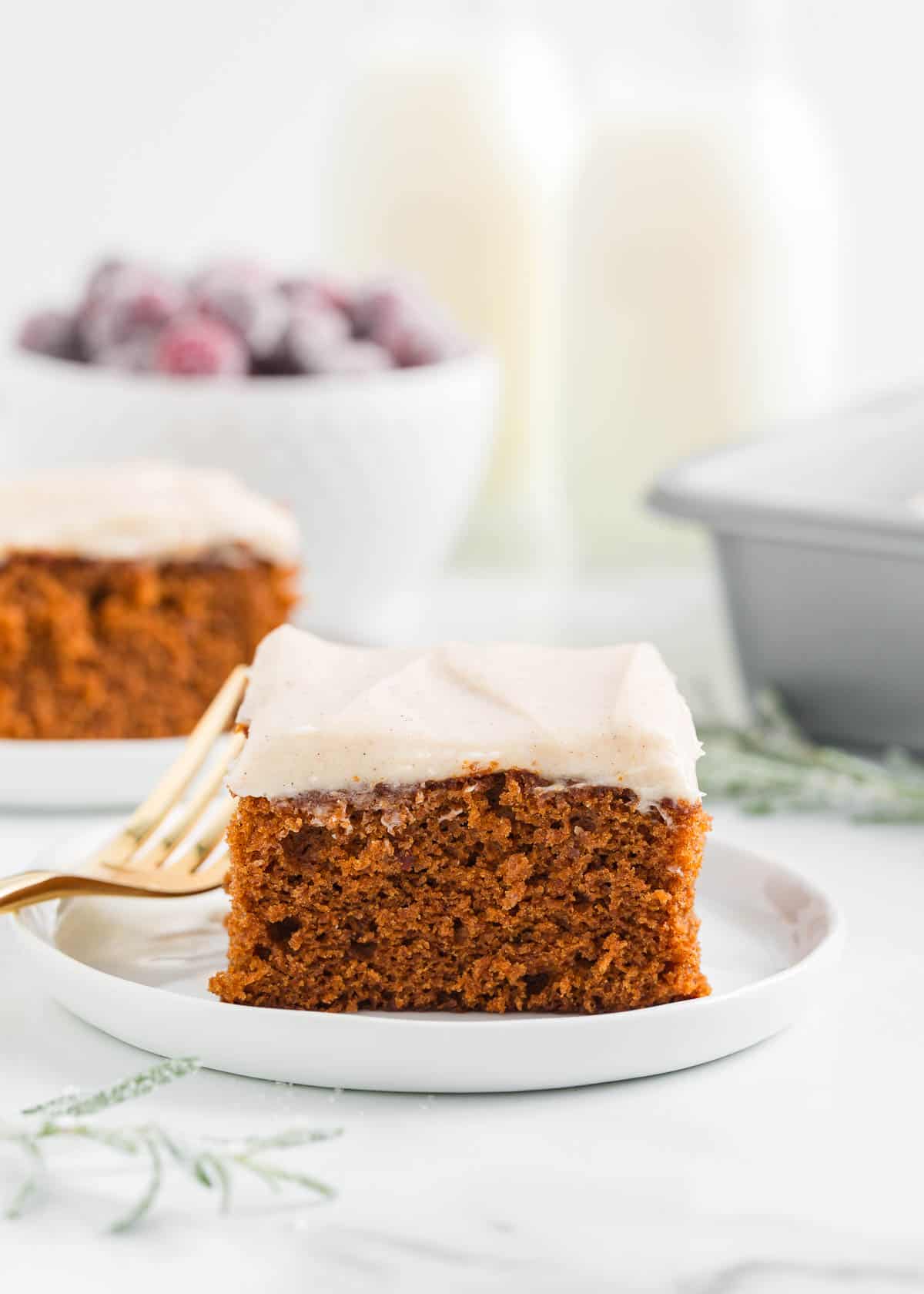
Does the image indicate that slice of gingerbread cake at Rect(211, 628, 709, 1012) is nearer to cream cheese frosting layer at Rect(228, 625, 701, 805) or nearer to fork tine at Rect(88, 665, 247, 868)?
cream cheese frosting layer at Rect(228, 625, 701, 805)

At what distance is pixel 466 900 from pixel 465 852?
0.04 meters

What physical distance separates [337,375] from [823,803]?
3.15ft

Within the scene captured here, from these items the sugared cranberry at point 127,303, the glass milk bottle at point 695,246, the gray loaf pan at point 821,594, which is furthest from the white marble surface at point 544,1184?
the glass milk bottle at point 695,246

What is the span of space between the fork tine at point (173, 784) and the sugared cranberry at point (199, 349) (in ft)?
2.50

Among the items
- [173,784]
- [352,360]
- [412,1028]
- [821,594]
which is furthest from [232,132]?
[412,1028]

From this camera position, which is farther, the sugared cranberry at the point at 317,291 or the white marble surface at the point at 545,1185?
the sugared cranberry at the point at 317,291

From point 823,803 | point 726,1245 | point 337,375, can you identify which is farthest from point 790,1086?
point 337,375

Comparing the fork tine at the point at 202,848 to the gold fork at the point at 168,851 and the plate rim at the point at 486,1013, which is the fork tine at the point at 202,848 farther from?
the plate rim at the point at 486,1013

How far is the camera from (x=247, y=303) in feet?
8.14

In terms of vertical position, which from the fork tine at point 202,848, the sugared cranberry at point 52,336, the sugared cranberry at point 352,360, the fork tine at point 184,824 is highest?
the sugared cranberry at point 52,336

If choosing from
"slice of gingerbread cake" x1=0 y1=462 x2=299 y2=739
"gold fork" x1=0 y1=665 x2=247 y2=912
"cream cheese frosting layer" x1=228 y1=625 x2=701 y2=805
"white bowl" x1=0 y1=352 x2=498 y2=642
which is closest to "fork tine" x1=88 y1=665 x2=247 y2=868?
"gold fork" x1=0 y1=665 x2=247 y2=912

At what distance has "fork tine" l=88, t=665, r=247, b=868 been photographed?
1553mm

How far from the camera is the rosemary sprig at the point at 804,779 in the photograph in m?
1.92

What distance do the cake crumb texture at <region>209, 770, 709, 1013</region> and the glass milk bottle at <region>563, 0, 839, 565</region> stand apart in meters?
1.80
